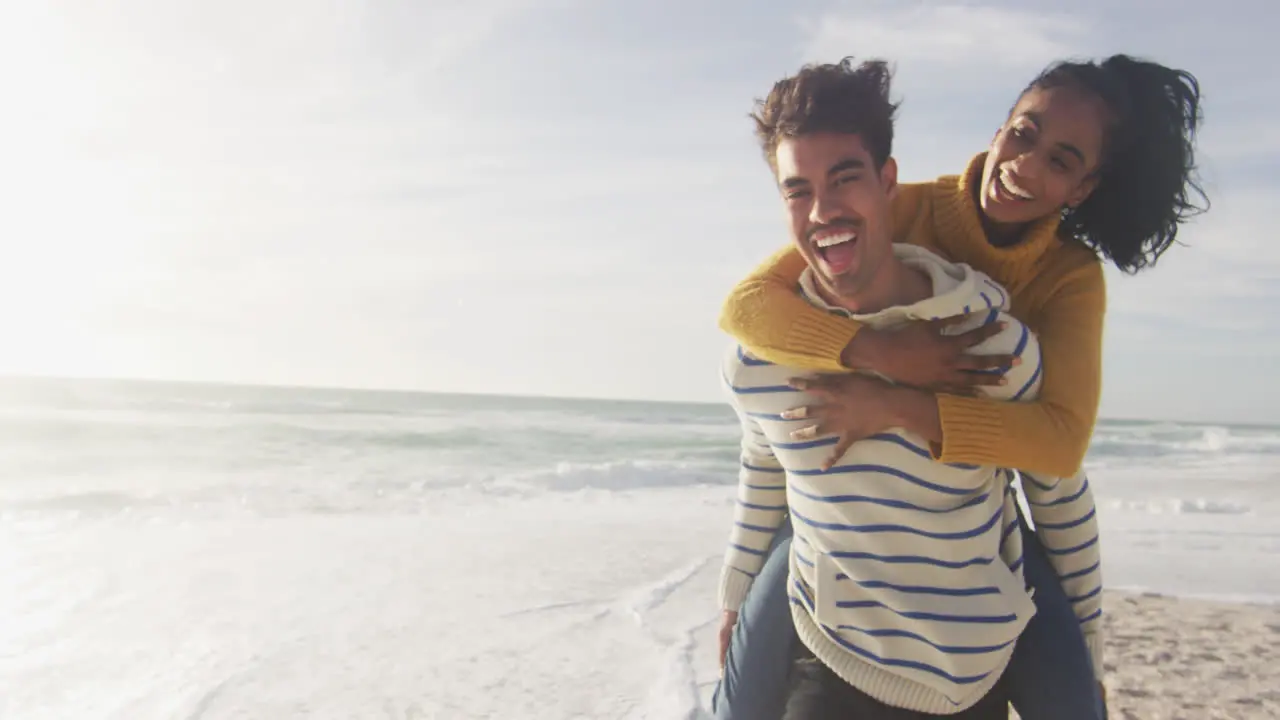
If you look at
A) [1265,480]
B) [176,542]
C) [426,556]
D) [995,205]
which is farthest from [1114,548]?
[1265,480]

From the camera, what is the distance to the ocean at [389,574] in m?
4.74

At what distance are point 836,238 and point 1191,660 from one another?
4.10 meters

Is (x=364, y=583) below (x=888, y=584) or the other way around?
below

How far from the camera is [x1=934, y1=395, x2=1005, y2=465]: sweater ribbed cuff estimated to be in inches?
70.2

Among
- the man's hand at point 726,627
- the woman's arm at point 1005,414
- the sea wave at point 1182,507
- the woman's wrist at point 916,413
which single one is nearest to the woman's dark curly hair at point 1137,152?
the woman's arm at point 1005,414

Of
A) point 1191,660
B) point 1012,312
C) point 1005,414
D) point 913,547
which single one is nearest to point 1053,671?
point 913,547

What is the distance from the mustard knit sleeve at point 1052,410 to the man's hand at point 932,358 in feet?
0.19

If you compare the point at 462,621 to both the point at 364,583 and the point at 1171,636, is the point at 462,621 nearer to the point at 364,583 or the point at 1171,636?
the point at 364,583

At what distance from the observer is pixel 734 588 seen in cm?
240

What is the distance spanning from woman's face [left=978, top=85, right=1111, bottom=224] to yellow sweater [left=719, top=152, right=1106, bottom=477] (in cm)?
6

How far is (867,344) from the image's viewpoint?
1.95m

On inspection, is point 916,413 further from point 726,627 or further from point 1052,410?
point 726,627

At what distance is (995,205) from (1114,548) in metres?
7.77

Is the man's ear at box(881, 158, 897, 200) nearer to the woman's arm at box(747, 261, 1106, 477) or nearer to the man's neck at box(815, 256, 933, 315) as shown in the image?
the man's neck at box(815, 256, 933, 315)
